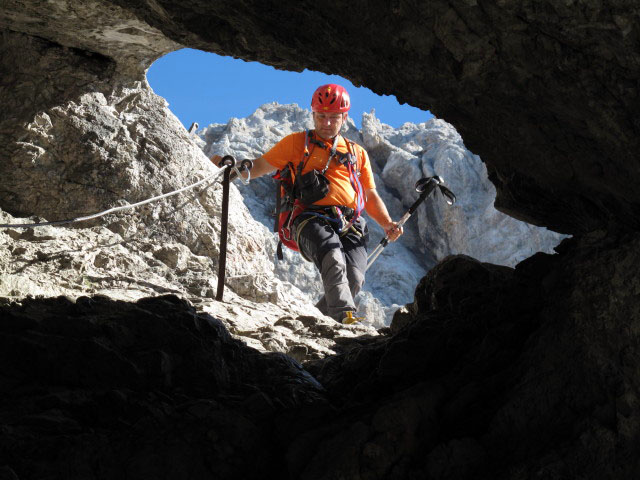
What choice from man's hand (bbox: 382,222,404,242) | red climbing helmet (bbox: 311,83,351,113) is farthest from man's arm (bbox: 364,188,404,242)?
red climbing helmet (bbox: 311,83,351,113)

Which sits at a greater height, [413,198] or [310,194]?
[413,198]

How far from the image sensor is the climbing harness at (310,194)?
7.91 m

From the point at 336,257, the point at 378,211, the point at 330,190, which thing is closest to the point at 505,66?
the point at 336,257

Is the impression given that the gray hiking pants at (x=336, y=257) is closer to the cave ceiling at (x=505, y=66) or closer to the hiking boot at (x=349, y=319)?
the hiking boot at (x=349, y=319)

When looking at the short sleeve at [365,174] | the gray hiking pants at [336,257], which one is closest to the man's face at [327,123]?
the short sleeve at [365,174]

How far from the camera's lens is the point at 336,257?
778cm

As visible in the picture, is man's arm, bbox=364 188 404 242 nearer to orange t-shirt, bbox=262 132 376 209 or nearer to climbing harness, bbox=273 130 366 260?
climbing harness, bbox=273 130 366 260

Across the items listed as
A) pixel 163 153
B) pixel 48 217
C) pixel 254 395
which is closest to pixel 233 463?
pixel 254 395

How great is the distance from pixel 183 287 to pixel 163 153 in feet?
5.88

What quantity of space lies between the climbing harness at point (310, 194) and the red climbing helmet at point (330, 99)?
13.3 inches

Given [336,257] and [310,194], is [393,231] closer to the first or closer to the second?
[336,257]

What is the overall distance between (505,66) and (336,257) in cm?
465

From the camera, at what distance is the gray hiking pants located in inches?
302

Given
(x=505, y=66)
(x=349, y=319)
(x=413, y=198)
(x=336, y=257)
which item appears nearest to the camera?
(x=505, y=66)
